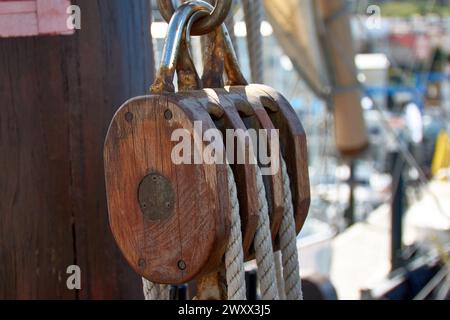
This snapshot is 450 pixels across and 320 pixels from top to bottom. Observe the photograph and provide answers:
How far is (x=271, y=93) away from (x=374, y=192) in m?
8.74

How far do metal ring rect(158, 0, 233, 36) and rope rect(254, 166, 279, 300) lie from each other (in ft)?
0.69

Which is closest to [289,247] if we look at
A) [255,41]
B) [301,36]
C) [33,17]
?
[33,17]

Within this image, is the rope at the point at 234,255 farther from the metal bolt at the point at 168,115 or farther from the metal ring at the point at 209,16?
the metal ring at the point at 209,16

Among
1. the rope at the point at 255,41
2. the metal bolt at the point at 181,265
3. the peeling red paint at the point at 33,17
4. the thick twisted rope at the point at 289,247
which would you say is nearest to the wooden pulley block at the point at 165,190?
the metal bolt at the point at 181,265

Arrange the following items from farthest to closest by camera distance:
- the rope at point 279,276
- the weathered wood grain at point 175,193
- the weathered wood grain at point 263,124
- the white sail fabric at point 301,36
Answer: the white sail fabric at point 301,36
the rope at point 279,276
the weathered wood grain at point 263,124
the weathered wood grain at point 175,193

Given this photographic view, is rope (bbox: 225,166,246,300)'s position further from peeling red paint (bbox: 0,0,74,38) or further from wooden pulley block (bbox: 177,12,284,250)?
peeling red paint (bbox: 0,0,74,38)

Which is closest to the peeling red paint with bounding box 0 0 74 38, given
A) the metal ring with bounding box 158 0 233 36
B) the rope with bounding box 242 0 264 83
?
the metal ring with bounding box 158 0 233 36

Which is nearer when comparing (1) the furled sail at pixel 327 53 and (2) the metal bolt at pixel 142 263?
(2) the metal bolt at pixel 142 263

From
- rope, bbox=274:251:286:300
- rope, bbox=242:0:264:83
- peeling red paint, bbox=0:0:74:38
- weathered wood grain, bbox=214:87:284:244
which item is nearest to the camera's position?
weathered wood grain, bbox=214:87:284:244

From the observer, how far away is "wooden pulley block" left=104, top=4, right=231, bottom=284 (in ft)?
3.13

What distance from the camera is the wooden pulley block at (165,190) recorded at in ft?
3.13

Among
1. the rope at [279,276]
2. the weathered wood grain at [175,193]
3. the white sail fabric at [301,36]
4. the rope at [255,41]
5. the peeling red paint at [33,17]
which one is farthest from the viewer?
the white sail fabric at [301,36]
